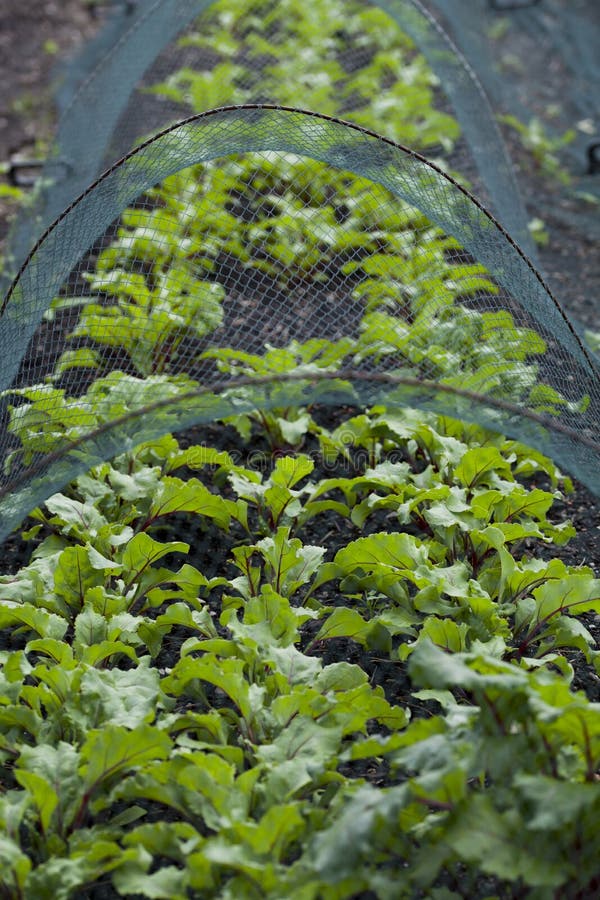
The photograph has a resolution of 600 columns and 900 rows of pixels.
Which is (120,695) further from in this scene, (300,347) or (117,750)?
(300,347)

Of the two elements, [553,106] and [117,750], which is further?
[553,106]

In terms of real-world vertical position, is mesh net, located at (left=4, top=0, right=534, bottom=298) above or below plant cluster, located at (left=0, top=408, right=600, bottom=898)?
above

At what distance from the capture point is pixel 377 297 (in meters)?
3.92

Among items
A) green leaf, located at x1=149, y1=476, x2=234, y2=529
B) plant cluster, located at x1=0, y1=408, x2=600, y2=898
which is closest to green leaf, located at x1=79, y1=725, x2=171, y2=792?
plant cluster, located at x1=0, y1=408, x2=600, y2=898

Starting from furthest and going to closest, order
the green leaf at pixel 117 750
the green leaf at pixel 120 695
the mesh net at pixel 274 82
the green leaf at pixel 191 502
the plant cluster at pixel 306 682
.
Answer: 1. the mesh net at pixel 274 82
2. the green leaf at pixel 191 502
3. the green leaf at pixel 120 695
4. the green leaf at pixel 117 750
5. the plant cluster at pixel 306 682

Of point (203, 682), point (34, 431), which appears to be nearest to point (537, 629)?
point (203, 682)

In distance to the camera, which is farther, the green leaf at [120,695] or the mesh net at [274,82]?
the mesh net at [274,82]

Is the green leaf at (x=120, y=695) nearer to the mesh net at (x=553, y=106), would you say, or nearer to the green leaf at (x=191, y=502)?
the green leaf at (x=191, y=502)

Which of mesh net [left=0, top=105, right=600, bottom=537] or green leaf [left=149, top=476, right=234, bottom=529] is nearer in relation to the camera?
mesh net [left=0, top=105, right=600, bottom=537]

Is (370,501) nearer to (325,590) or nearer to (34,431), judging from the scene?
(325,590)

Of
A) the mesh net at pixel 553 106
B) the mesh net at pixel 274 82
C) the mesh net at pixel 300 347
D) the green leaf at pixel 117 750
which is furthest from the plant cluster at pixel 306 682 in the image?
the mesh net at pixel 553 106

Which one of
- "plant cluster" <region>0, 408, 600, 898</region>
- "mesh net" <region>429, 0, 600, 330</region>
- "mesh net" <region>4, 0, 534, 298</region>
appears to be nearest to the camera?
"plant cluster" <region>0, 408, 600, 898</region>

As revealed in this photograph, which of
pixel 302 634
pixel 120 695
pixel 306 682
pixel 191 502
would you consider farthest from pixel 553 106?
pixel 120 695

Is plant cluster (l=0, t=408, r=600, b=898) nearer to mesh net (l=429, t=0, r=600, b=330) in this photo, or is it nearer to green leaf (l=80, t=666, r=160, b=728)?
green leaf (l=80, t=666, r=160, b=728)
